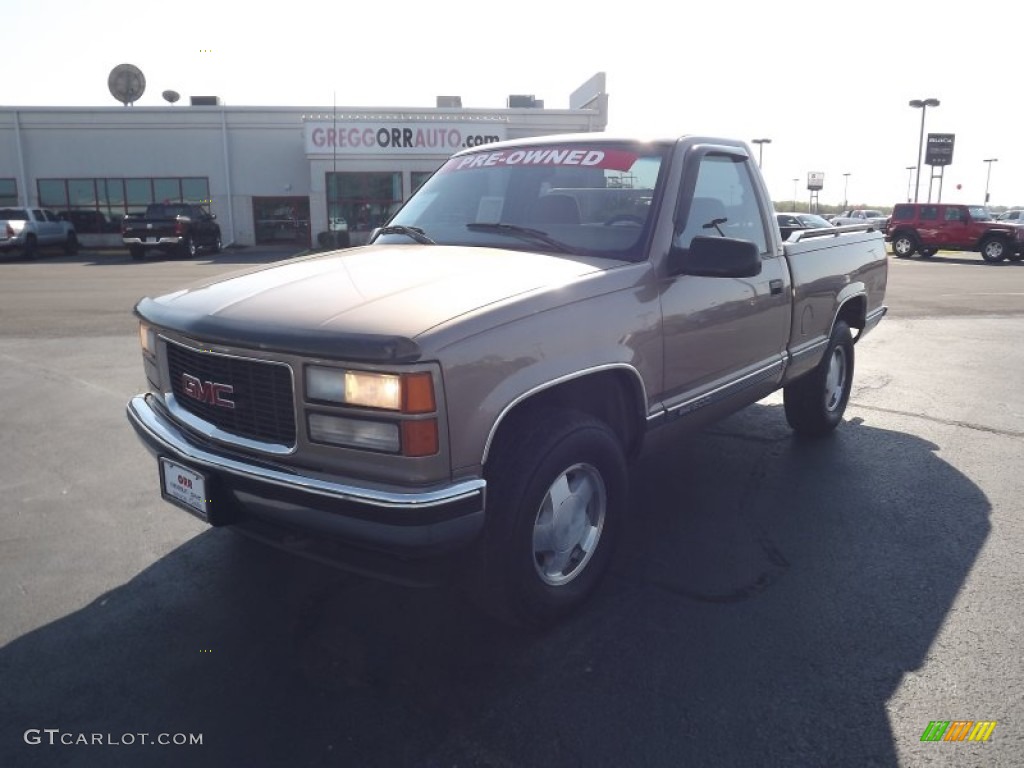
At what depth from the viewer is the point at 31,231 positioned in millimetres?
25609

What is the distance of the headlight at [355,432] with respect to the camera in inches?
95.3

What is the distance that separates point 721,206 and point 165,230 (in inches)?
999

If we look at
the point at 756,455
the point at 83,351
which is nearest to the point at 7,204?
the point at 83,351

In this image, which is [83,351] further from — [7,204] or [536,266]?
[7,204]

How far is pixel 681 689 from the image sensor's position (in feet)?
8.80

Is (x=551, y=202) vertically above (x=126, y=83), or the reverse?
(x=126, y=83)

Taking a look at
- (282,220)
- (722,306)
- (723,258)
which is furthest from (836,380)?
(282,220)

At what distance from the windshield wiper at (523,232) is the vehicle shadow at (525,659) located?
4.96ft

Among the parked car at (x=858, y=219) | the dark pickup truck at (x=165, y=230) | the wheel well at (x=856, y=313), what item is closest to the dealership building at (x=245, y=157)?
the dark pickup truck at (x=165, y=230)

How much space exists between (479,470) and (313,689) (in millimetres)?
982

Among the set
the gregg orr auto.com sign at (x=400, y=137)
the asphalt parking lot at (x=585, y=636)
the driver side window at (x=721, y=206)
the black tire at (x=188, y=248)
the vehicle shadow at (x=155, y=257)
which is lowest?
the vehicle shadow at (x=155, y=257)

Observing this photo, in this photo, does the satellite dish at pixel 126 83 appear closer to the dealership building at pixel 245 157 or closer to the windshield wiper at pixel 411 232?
the dealership building at pixel 245 157

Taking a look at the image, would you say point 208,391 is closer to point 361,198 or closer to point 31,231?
point 31,231

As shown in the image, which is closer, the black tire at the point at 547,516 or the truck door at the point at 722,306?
the black tire at the point at 547,516
